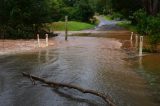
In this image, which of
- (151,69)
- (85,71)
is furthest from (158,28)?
(85,71)

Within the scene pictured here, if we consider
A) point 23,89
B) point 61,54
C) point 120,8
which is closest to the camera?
point 23,89

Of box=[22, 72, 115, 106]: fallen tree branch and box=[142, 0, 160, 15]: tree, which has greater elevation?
box=[142, 0, 160, 15]: tree

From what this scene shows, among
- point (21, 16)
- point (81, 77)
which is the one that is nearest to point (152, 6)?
point (21, 16)

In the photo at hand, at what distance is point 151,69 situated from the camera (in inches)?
805

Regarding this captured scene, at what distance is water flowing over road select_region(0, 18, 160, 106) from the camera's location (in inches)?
523

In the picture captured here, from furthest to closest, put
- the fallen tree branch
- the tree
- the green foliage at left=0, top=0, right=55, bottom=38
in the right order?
the tree < the green foliage at left=0, top=0, right=55, bottom=38 < the fallen tree branch

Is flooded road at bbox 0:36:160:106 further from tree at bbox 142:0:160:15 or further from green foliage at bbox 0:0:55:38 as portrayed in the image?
tree at bbox 142:0:160:15

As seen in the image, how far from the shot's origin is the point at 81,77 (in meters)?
17.7

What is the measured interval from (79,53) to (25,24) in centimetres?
1643

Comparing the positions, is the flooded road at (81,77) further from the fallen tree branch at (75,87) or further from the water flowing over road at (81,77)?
the fallen tree branch at (75,87)

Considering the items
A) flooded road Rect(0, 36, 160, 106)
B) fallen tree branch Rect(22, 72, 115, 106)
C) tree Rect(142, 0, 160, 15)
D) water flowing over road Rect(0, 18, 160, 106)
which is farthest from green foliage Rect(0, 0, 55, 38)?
fallen tree branch Rect(22, 72, 115, 106)

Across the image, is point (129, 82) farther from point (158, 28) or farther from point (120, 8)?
point (120, 8)

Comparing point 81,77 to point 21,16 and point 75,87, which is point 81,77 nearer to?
point 75,87

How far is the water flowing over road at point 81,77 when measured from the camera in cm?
1327
